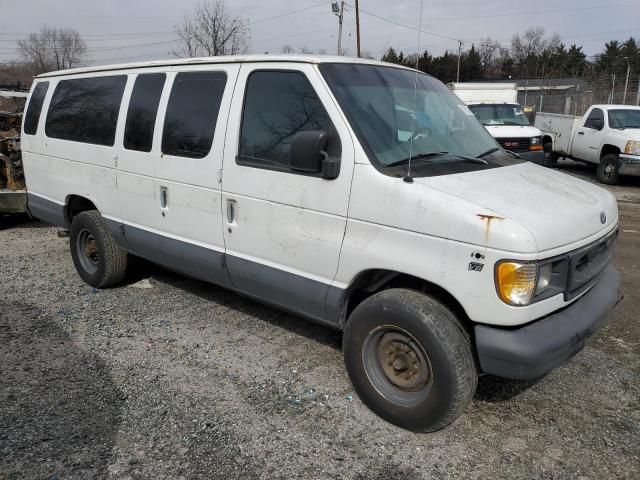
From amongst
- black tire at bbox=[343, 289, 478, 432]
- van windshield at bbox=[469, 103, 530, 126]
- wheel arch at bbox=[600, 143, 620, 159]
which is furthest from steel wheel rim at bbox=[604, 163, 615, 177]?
black tire at bbox=[343, 289, 478, 432]

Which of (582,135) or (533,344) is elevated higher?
(582,135)

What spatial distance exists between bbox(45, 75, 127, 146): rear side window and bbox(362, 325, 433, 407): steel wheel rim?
306 cm

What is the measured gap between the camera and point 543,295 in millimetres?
2773

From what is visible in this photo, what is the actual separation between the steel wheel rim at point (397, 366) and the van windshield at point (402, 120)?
98 centimetres

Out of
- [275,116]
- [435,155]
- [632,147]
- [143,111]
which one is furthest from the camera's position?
[632,147]

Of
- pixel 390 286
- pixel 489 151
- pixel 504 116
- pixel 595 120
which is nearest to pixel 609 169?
pixel 595 120

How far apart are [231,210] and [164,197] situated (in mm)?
814

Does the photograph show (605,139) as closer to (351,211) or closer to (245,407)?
(351,211)

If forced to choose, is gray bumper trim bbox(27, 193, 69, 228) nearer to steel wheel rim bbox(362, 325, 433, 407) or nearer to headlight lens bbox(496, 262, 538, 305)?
steel wheel rim bbox(362, 325, 433, 407)

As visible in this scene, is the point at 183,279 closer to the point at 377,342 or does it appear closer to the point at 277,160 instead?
the point at 277,160

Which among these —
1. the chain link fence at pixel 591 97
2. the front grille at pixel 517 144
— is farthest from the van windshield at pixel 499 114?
the chain link fence at pixel 591 97

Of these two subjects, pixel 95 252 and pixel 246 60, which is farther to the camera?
pixel 95 252

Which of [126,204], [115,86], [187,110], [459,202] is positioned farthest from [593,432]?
[115,86]

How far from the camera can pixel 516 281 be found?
2.64 metres
